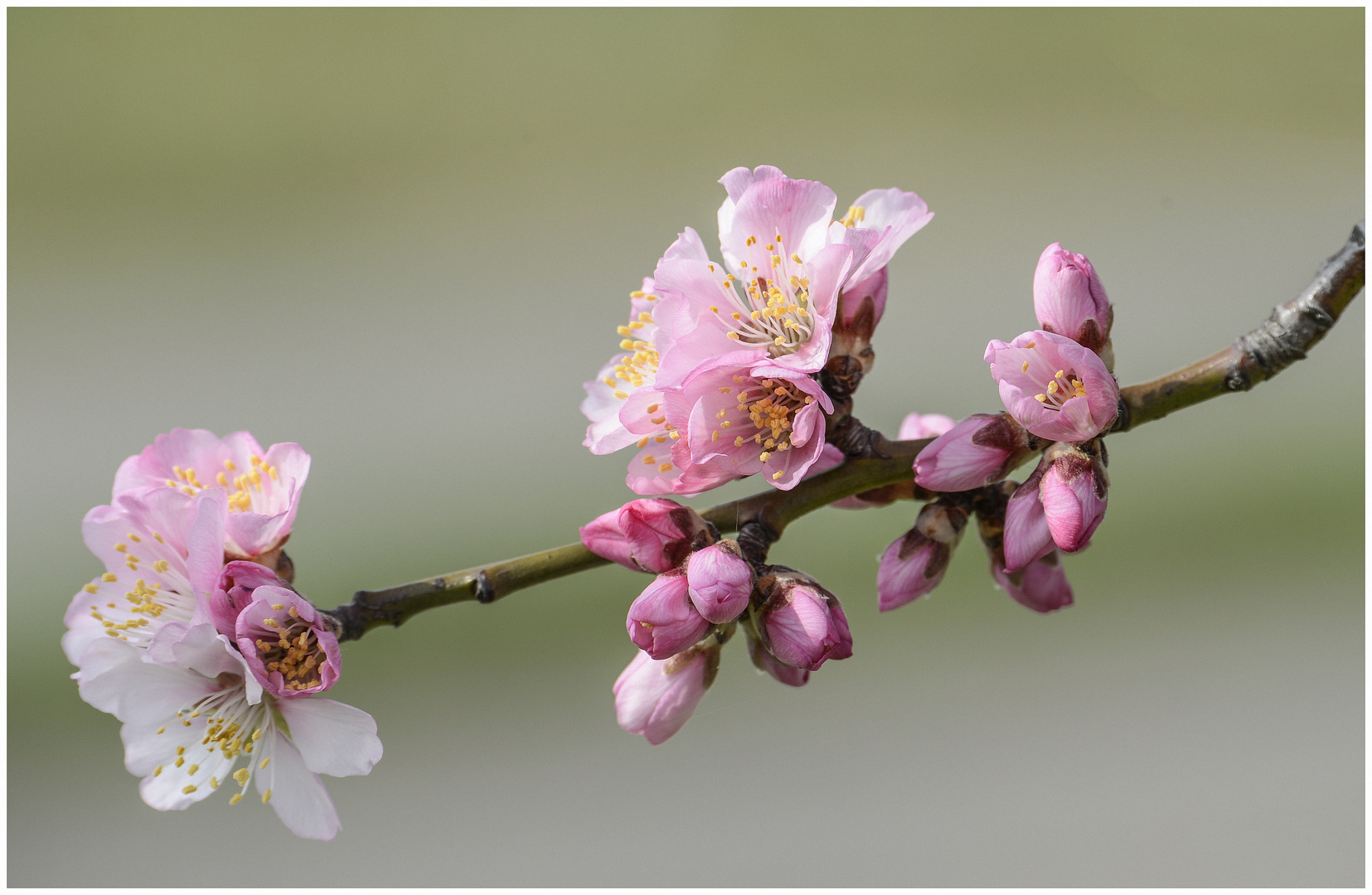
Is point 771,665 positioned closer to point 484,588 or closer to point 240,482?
point 484,588

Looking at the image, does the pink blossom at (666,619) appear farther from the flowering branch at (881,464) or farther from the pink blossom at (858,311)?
the pink blossom at (858,311)

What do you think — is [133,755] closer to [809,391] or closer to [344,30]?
[809,391]

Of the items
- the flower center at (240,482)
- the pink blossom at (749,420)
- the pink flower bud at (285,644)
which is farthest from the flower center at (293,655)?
the pink blossom at (749,420)

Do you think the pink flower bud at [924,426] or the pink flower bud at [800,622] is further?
the pink flower bud at [924,426]

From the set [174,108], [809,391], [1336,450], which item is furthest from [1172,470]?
[174,108]

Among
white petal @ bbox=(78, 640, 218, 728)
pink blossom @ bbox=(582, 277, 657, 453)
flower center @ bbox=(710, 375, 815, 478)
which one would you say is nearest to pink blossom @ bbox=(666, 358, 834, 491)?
flower center @ bbox=(710, 375, 815, 478)

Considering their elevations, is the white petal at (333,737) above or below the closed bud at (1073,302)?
below

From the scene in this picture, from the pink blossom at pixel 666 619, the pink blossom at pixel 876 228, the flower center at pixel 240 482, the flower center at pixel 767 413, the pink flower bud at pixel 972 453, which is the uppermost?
the pink blossom at pixel 876 228
